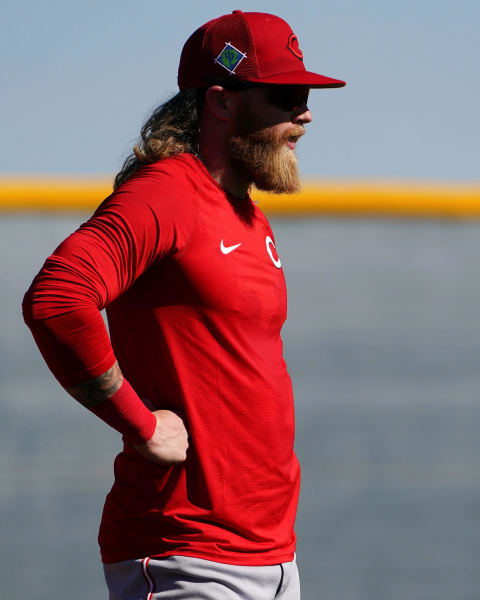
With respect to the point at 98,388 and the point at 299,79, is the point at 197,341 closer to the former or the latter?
the point at 98,388

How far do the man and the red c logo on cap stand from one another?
4 centimetres

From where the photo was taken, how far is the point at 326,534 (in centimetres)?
341

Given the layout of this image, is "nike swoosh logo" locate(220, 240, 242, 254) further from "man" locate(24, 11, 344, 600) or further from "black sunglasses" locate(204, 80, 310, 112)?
"black sunglasses" locate(204, 80, 310, 112)

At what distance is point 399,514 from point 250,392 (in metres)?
1.79

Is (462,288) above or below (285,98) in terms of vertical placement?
below

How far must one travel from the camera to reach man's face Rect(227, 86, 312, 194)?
197cm

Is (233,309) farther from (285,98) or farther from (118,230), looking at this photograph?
(285,98)

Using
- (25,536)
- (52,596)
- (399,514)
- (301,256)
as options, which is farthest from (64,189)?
(399,514)

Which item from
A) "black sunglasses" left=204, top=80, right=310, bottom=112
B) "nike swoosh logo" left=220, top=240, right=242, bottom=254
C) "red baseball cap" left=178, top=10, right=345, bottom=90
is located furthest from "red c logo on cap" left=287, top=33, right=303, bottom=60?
"nike swoosh logo" left=220, top=240, right=242, bottom=254

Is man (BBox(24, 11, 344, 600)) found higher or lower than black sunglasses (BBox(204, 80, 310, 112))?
lower

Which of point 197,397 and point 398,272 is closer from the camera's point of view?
point 197,397

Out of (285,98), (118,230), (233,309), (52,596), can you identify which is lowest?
(52,596)

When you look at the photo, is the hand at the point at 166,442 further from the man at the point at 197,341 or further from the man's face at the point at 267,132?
the man's face at the point at 267,132

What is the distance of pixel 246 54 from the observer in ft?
6.52
